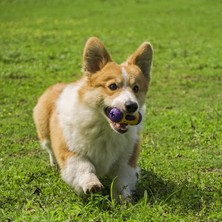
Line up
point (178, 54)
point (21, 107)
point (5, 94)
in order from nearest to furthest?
1. point (21, 107)
2. point (5, 94)
3. point (178, 54)

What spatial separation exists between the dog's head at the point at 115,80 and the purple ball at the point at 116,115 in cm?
4

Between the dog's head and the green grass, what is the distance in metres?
0.84

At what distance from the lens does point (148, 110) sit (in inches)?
356

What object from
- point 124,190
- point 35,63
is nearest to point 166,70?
Answer: point 35,63

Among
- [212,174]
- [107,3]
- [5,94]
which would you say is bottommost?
[107,3]

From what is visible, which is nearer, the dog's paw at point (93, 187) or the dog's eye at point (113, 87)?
the dog's paw at point (93, 187)

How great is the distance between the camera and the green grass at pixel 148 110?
4910 millimetres

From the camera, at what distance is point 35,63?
13.0 meters

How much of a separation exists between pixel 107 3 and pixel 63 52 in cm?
1152

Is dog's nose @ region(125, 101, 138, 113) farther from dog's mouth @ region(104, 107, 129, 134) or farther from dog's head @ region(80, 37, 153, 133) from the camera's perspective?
dog's mouth @ region(104, 107, 129, 134)

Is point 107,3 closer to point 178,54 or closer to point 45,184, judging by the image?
point 178,54

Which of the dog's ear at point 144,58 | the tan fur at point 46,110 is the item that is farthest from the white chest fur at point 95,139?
the tan fur at point 46,110

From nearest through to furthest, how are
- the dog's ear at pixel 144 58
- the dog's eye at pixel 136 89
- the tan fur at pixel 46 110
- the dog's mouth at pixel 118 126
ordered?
1. the dog's mouth at pixel 118 126
2. the dog's eye at pixel 136 89
3. the dog's ear at pixel 144 58
4. the tan fur at pixel 46 110

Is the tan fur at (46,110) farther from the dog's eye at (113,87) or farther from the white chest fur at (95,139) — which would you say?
the dog's eye at (113,87)
